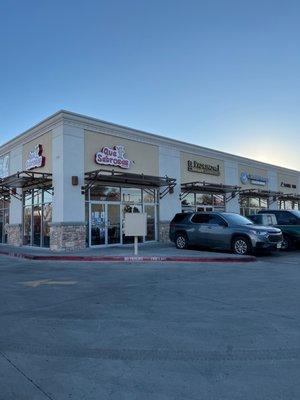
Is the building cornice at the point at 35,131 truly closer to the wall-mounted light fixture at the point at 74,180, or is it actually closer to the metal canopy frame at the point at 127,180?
the wall-mounted light fixture at the point at 74,180

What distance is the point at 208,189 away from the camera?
89.6 feet

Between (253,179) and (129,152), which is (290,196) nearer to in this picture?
(253,179)

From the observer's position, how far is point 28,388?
4.27m

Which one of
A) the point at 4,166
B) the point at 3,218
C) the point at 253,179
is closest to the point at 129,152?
the point at 4,166

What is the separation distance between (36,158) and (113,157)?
3.91 metres

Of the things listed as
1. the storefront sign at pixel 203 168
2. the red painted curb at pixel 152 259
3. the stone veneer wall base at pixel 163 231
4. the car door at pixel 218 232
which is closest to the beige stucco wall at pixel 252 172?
the storefront sign at pixel 203 168

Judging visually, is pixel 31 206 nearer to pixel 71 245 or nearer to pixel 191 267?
pixel 71 245

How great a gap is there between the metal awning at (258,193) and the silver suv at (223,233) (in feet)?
36.9

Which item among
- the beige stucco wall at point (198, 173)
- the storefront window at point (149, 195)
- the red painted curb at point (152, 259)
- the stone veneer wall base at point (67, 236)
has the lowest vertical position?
the red painted curb at point (152, 259)

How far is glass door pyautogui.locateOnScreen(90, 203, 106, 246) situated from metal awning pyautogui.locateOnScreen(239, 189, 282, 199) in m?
12.5

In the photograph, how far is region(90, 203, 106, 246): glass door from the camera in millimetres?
20281

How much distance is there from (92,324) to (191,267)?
298 inches

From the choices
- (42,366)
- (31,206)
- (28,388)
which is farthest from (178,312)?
(31,206)

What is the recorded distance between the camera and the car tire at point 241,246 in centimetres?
1689
